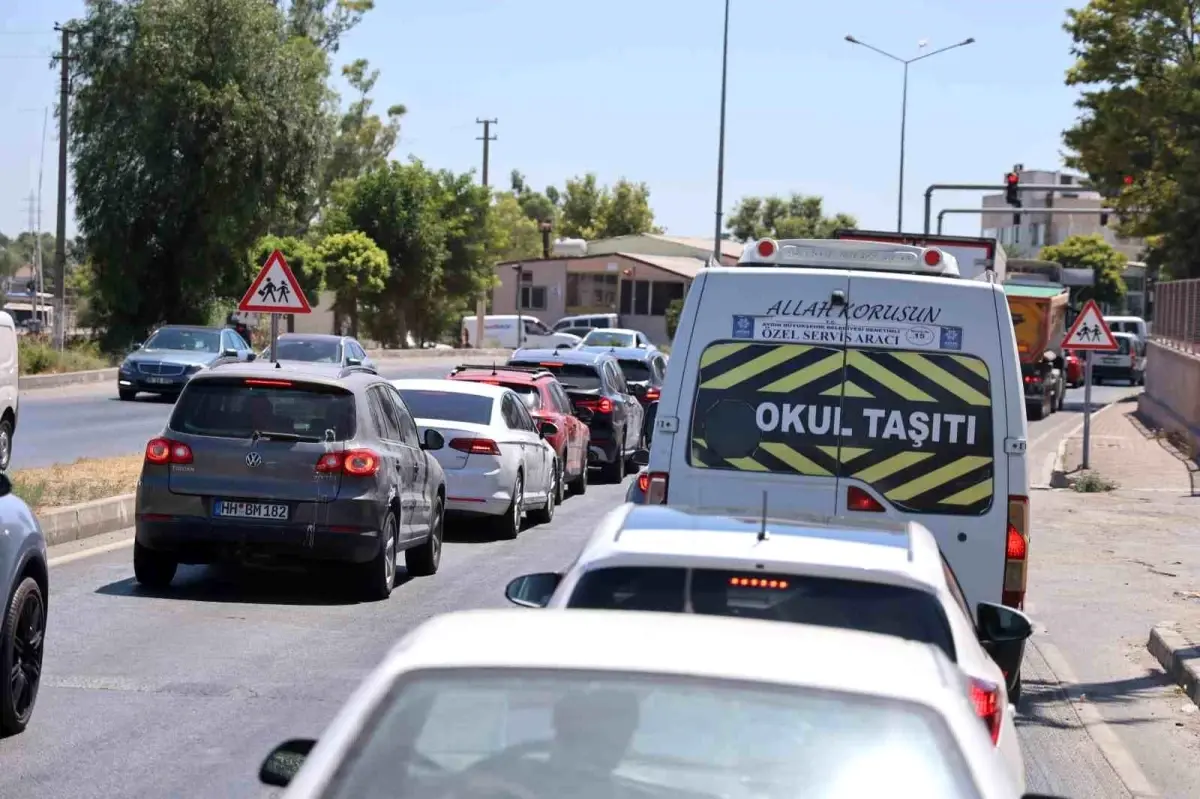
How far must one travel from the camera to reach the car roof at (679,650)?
3328 millimetres

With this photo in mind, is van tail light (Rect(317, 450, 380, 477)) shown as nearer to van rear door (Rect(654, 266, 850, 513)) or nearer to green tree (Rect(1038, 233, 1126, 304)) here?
van rear door (Rect(654, 266, 850, 513))

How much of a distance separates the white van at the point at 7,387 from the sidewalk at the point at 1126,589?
491 inches

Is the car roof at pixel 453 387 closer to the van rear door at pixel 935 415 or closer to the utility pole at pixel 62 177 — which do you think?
the van rear door at pixel 935 415

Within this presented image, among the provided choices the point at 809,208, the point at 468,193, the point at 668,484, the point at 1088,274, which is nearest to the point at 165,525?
the point at 668,484

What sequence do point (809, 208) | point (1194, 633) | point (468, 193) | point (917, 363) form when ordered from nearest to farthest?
1. point (917, 363)
2. point (1194, 633)
3. point (468, 193)
4. point (809, 208)

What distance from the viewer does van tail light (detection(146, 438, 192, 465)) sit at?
12.8 meters

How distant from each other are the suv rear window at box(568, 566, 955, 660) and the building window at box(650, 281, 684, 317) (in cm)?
8648

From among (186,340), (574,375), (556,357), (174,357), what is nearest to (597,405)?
(574,375)

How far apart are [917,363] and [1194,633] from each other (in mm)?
4897

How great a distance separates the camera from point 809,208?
13438 centimetres

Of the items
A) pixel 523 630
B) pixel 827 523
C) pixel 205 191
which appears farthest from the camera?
pixel 205 191

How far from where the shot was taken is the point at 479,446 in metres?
17.7

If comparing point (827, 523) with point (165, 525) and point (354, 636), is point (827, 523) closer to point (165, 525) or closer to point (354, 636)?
point (354, 636)

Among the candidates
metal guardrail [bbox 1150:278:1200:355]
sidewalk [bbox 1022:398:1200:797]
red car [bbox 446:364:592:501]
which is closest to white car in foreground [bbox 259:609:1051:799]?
sidewalk [bbox 1022:398:1200:797]
